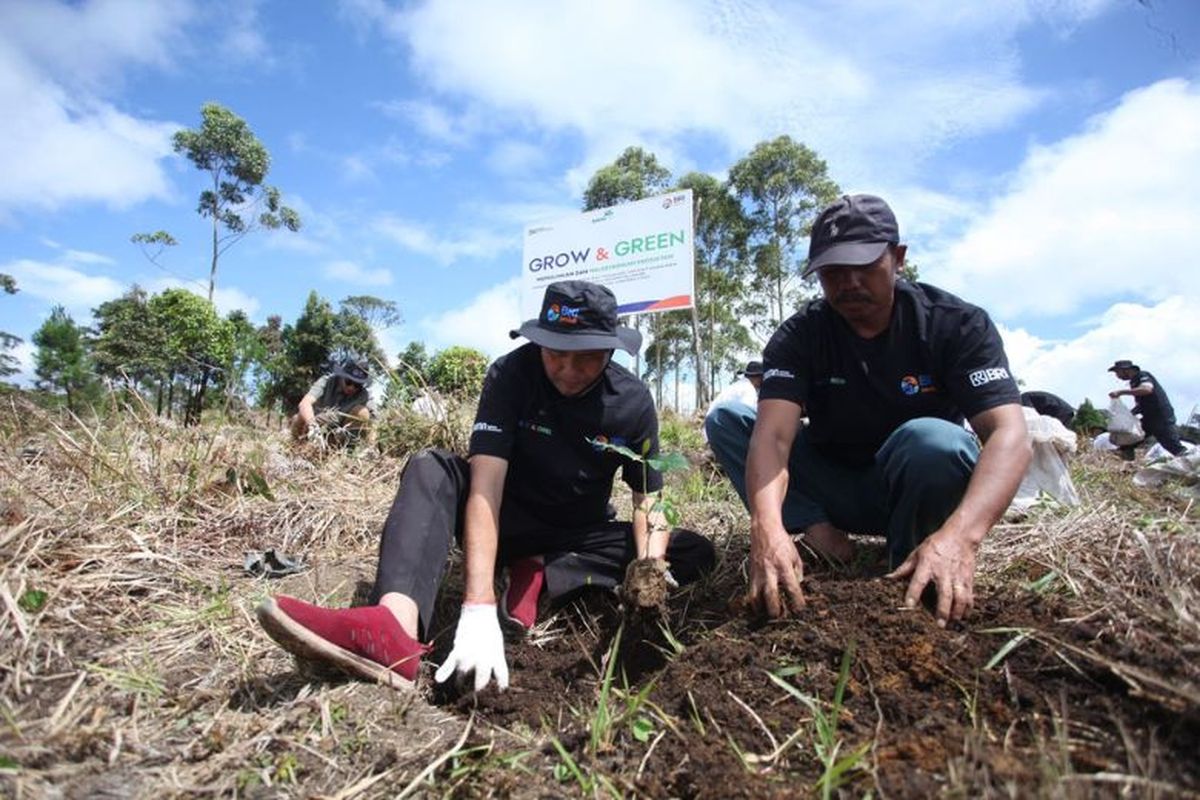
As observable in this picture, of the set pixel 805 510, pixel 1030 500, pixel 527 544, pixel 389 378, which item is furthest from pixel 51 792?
pixel 389 378

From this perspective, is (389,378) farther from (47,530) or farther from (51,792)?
(51,792)

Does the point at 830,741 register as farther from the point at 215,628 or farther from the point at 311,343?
the point at 311,343

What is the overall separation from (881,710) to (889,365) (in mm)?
1089

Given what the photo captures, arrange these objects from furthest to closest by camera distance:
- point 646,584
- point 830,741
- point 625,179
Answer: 1. point 625,179
2. point 646,584
3. point 830,741

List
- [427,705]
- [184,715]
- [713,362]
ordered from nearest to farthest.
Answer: [184,715] < [427,705] < [713,362]

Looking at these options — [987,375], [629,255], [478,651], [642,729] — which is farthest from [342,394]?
[987,375]

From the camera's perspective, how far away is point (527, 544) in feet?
7.68

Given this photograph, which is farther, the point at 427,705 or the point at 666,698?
the point at 427,705

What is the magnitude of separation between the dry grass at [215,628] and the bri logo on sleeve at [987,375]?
19.1 inches

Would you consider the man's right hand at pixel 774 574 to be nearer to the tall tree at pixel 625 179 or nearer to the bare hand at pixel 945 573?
the bare hand at pixel 945 573

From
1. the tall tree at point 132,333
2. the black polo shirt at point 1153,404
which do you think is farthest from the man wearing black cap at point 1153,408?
the tall tree at point 132,333

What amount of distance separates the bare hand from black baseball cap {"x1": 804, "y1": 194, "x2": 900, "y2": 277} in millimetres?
777

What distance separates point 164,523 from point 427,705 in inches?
61.6

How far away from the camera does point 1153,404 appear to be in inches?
335
